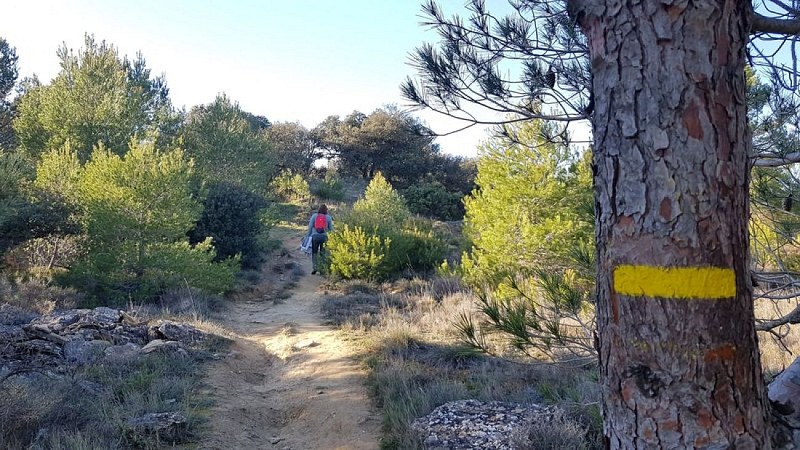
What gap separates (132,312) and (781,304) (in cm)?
1022

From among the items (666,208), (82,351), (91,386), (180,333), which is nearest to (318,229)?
(180,333)

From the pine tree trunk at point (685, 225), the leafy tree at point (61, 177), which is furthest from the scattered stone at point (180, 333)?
the pine tree trunk at point (685, 225)

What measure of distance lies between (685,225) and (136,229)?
11614mm

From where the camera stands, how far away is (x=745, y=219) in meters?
1.41

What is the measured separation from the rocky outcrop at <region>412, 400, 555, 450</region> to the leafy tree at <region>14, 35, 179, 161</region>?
50.7 feet

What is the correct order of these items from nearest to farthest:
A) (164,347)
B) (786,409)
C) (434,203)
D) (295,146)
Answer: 1. (786,409)
2. (164,347)
3. (434,203)
4. (295,146)

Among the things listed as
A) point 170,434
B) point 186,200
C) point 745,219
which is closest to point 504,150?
point 186,200

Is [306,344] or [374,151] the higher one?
[374,151]

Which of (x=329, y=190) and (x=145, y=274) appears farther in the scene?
(x=329, y=190)

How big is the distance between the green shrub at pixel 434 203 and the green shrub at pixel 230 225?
13111 millimetres

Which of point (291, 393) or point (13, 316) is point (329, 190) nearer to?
point (13, 316)

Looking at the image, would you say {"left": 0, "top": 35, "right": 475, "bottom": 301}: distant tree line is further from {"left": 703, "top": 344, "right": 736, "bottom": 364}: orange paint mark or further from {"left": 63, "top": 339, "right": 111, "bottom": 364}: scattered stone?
{"left": 63, "top": 339, "right": 111, "bottom": 364}: scattered stone

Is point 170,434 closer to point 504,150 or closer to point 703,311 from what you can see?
point 703,311

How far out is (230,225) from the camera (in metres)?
16.6
